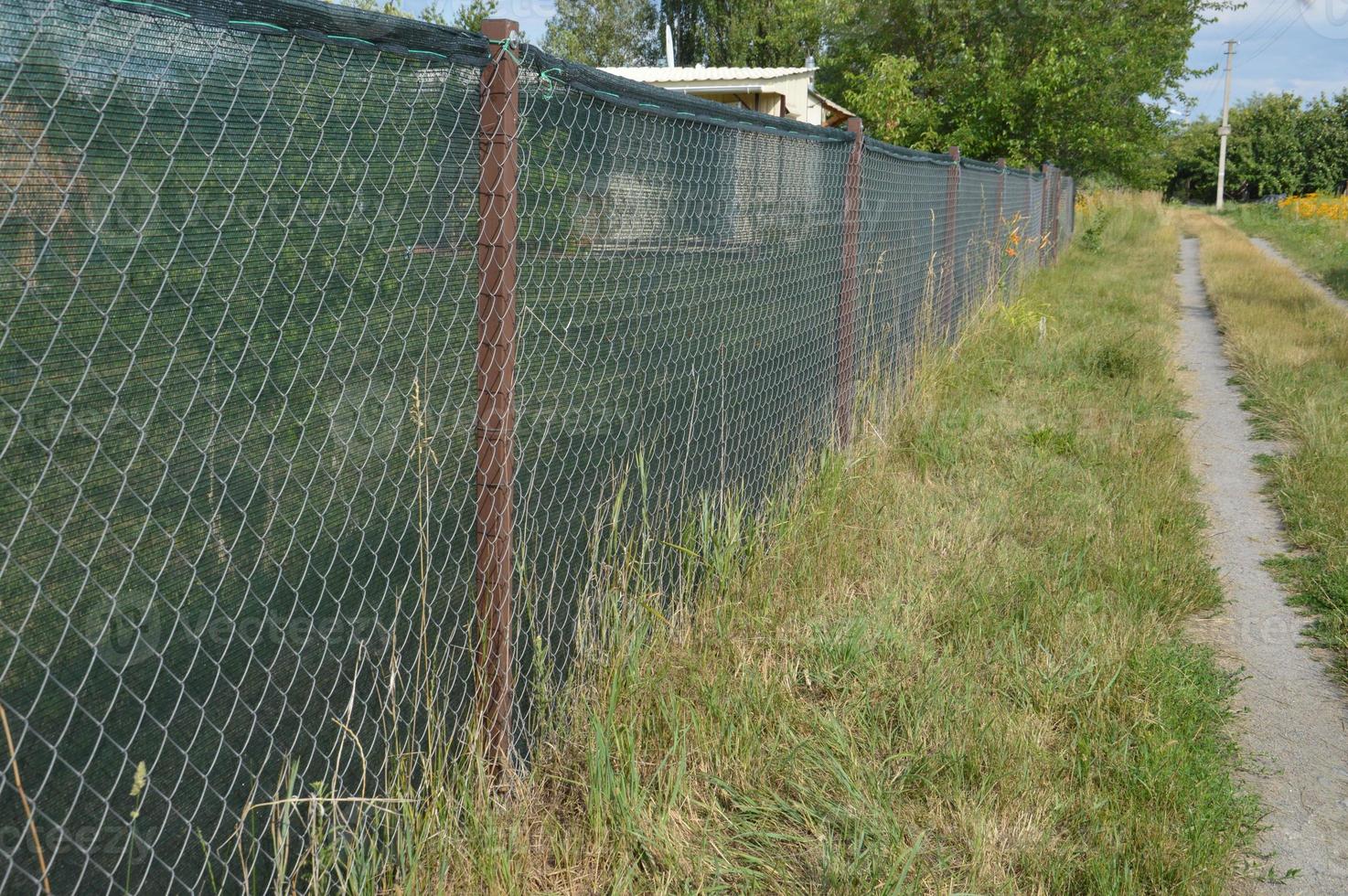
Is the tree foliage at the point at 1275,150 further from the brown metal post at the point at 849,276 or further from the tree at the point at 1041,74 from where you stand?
the brown metal post at the point at 849,276

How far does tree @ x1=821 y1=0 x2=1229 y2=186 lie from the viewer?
19.2 metres

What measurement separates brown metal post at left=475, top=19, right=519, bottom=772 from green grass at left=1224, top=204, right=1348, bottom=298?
616 inches

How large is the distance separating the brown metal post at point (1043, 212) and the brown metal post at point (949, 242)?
27.5ft

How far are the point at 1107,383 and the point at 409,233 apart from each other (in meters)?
6.70

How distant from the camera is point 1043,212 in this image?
55.6ft

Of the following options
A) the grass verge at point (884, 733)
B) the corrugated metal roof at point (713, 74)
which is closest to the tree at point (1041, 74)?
the corrugated metal roof at point (713, 74)

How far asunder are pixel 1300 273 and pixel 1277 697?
1775 centimetres


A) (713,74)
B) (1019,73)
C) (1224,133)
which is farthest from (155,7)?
(1224,133)

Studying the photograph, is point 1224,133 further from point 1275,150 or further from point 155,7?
point 155,7

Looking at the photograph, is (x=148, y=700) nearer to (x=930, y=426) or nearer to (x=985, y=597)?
(x=985, y=597)

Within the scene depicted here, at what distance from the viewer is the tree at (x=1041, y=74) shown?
63.1 feet

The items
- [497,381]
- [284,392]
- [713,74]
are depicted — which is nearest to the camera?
[284,392]

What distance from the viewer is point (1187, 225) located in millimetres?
36875

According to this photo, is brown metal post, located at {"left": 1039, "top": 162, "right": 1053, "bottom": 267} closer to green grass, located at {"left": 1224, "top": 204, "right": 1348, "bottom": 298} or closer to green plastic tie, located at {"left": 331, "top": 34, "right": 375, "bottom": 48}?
green grass, located at {"left": 1224, "top": 204, "right": 1348, "bottom": 298}
